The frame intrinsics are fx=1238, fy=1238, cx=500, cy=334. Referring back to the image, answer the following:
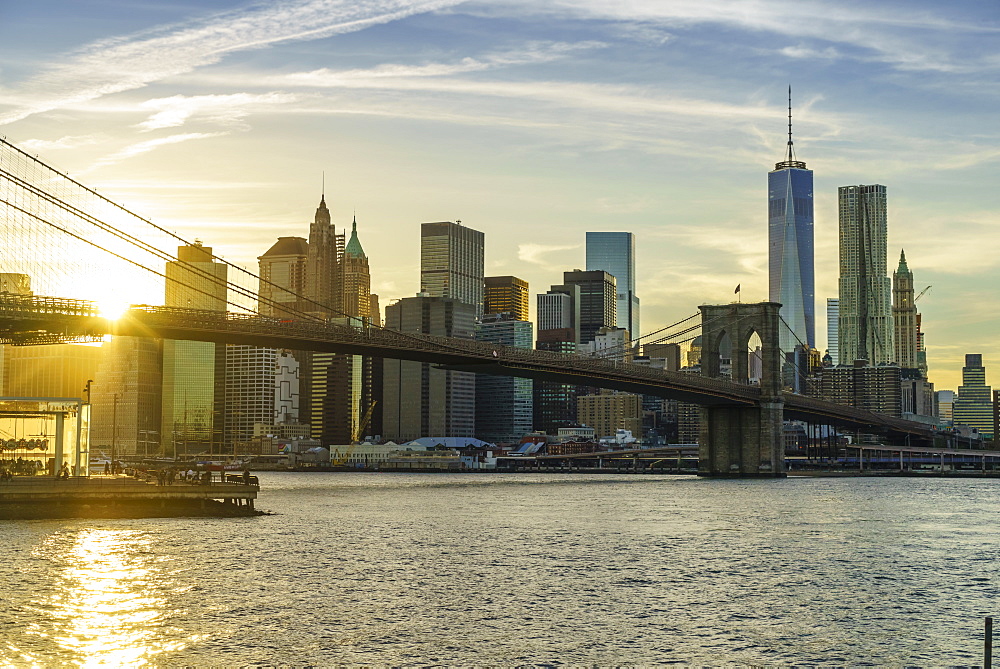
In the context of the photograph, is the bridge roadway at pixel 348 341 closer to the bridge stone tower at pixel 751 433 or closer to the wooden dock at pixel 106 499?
the bridge stone tower at pixel 751 433

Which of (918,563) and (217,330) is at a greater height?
(217,330)

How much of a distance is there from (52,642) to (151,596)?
6.57 metres

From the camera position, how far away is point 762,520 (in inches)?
2562

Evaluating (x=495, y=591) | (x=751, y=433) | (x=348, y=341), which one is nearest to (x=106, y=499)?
(x=495, y=591)

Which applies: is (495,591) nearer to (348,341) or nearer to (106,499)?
(106,499)

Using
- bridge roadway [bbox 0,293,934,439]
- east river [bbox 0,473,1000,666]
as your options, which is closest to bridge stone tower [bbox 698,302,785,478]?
bridge roadway [bbox 0,293,934,439]

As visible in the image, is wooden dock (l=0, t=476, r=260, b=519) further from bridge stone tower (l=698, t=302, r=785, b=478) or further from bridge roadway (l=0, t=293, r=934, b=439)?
bridge stone tower (l=698, t=302, r=785, b=478)

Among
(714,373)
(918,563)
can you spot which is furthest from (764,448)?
(918,563)

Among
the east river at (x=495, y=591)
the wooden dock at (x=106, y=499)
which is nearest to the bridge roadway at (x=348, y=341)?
the wooden dock at (x=106, y=499)

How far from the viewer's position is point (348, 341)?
297 ft

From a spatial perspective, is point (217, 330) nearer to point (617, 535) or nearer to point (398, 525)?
point (398, 525)

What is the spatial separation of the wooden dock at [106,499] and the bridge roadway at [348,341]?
14.1 meters

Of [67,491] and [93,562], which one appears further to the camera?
[67,491]

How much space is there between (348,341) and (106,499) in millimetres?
33905
